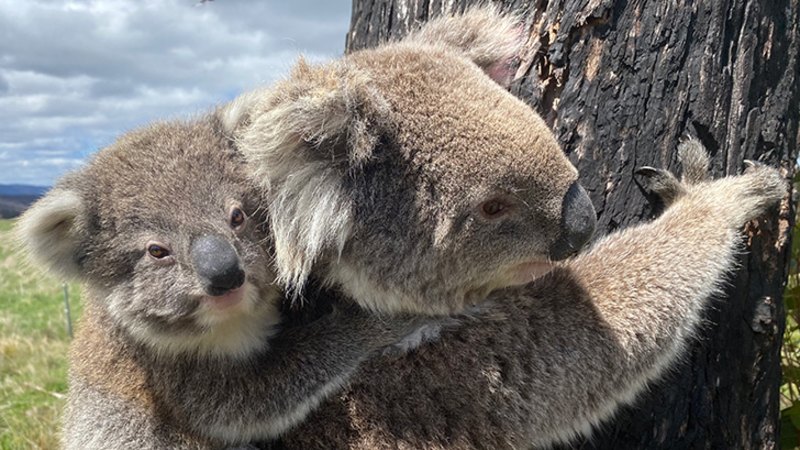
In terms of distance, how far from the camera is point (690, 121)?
2.81 metres

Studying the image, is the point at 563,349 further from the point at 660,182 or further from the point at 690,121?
the point at 690,121

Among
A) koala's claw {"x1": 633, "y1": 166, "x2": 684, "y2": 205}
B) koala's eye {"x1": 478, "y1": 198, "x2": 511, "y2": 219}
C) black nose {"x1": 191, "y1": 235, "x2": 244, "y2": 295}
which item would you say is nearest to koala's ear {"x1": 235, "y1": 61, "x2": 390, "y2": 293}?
black nose {"x1": 191, "y1": 235, "x2": 244, "y2": 295}

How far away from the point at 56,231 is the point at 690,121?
8.02ft

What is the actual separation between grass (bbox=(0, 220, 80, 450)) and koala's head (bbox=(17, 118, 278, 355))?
258mm

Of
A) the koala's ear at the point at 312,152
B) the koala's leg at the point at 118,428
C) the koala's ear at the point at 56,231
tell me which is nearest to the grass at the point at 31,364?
the koala's ear at the point at 56,231

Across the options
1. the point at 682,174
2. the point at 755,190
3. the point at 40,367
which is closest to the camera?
the point at 755,190

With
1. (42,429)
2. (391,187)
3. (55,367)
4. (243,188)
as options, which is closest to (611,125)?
(391,187)

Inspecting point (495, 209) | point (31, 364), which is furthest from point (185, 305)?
point (31, 364)

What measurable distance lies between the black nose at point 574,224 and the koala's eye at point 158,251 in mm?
1365

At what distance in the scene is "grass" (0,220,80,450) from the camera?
5.06m

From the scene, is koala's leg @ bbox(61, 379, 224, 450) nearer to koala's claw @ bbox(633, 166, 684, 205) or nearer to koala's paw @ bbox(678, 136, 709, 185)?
koala's claw @ bbox(633, 166, 684, 205)

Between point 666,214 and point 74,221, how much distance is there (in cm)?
226

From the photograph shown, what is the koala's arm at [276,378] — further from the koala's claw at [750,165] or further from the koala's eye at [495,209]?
the koala's claw at [750,165]

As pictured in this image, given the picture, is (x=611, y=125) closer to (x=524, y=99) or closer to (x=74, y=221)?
(x=524, y=99)
